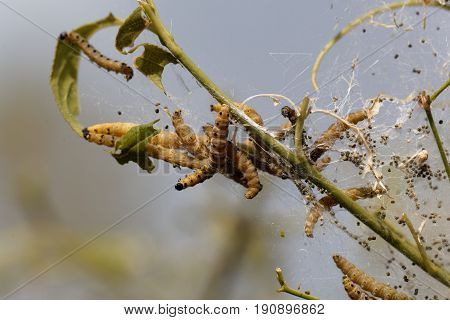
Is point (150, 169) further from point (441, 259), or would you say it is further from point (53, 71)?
point (441, 259)

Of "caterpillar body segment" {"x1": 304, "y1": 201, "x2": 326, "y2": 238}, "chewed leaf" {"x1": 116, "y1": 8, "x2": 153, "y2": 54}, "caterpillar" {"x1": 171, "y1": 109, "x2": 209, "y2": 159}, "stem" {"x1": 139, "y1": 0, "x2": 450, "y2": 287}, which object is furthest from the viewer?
"caterpillar body segment" {"x1": 304, "y1": 201, "x2": 326, "y2": 238}

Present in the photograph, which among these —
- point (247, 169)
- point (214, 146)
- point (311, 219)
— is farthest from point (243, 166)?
point (311, 219)

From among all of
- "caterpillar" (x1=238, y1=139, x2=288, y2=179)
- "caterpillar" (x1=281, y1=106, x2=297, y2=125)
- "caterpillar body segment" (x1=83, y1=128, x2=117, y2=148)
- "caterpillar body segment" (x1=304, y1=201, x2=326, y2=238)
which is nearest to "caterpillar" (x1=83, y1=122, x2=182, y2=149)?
"caterpillar body segment" (x1=83, y1=128, x2=117, y2=148)

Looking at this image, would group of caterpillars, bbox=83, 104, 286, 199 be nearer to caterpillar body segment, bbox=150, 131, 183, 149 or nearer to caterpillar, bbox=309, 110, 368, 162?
caterpillar body segment, bbox=150, 131, 183, 149

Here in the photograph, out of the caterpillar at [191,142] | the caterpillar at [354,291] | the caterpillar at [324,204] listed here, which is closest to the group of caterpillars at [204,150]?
the caterpillar at [191,142]

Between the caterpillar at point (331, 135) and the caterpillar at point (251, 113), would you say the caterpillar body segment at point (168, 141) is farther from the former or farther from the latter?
the caterpillar at point (331, 135)
